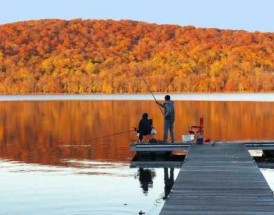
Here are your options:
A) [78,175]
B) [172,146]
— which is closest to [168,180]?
[78,175]

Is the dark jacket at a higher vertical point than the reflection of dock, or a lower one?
higher

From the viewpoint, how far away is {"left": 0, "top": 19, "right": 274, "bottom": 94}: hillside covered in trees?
138m

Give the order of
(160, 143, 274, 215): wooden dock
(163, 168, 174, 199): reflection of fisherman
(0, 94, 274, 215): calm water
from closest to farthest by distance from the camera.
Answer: (160, 143, 274, 215): wooden dock, (0, 94, 274, 215): calm water, (163, 168, 174, 199): reflection of fisherman

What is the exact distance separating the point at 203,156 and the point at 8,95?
463 feet

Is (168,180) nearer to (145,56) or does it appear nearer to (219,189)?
(219,189)

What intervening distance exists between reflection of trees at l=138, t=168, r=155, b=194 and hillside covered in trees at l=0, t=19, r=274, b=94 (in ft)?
389

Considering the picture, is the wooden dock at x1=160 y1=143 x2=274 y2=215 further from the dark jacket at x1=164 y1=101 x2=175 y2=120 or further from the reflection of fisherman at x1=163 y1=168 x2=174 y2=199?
the dark jacket at x1=164 y1=101 x2=175 y2=120

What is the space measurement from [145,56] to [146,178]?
12492 centimetres

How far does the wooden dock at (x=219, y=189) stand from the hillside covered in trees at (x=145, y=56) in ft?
398

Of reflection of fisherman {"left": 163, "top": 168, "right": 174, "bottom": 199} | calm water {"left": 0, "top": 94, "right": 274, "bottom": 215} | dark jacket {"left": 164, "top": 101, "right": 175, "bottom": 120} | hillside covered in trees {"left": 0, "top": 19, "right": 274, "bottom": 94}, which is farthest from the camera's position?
hillside covered in trees {"left": 0, "top": 19, "right": 274, "bottom": 94}

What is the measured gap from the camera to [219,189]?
40.1 ft

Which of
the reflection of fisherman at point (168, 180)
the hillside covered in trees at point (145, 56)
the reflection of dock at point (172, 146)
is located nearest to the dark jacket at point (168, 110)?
the reflection of dock at point (172, 146)

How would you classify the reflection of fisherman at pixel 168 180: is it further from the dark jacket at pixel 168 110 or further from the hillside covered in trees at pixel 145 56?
the hillside covered in trees at pixel 145 56

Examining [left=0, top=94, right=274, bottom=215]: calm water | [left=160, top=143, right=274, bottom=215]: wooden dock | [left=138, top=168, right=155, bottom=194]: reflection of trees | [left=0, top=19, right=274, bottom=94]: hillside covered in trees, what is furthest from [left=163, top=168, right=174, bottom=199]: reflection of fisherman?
[left=0, top=19, right=274, bottom=94]: hillside covered in trees
